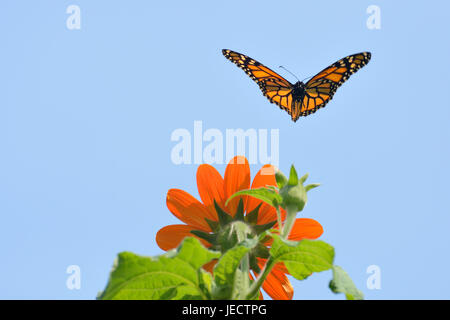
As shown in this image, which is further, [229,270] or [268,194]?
[268,194]

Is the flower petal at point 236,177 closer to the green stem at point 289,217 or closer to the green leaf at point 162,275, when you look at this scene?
the green stem at point 289,217

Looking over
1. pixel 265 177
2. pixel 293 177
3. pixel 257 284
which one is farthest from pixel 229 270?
pixel 265 177

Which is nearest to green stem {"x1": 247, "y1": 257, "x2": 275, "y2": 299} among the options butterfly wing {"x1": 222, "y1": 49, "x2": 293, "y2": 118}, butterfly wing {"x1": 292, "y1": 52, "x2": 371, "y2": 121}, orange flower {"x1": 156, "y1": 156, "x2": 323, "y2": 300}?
orange flower {"x1": 156, "y1": 156, "x2": 323, "y2": 300}

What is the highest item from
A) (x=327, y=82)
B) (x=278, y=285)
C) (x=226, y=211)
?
(x=327, y=82)

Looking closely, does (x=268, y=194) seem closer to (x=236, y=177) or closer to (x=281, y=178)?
(x=281, y=178)

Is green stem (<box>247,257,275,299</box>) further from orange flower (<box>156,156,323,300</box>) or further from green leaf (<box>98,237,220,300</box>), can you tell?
orange flower (<box>156,156,323,300</box>)

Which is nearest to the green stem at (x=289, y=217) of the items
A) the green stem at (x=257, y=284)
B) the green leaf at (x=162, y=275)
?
the green stem at (x=257, y=284)
